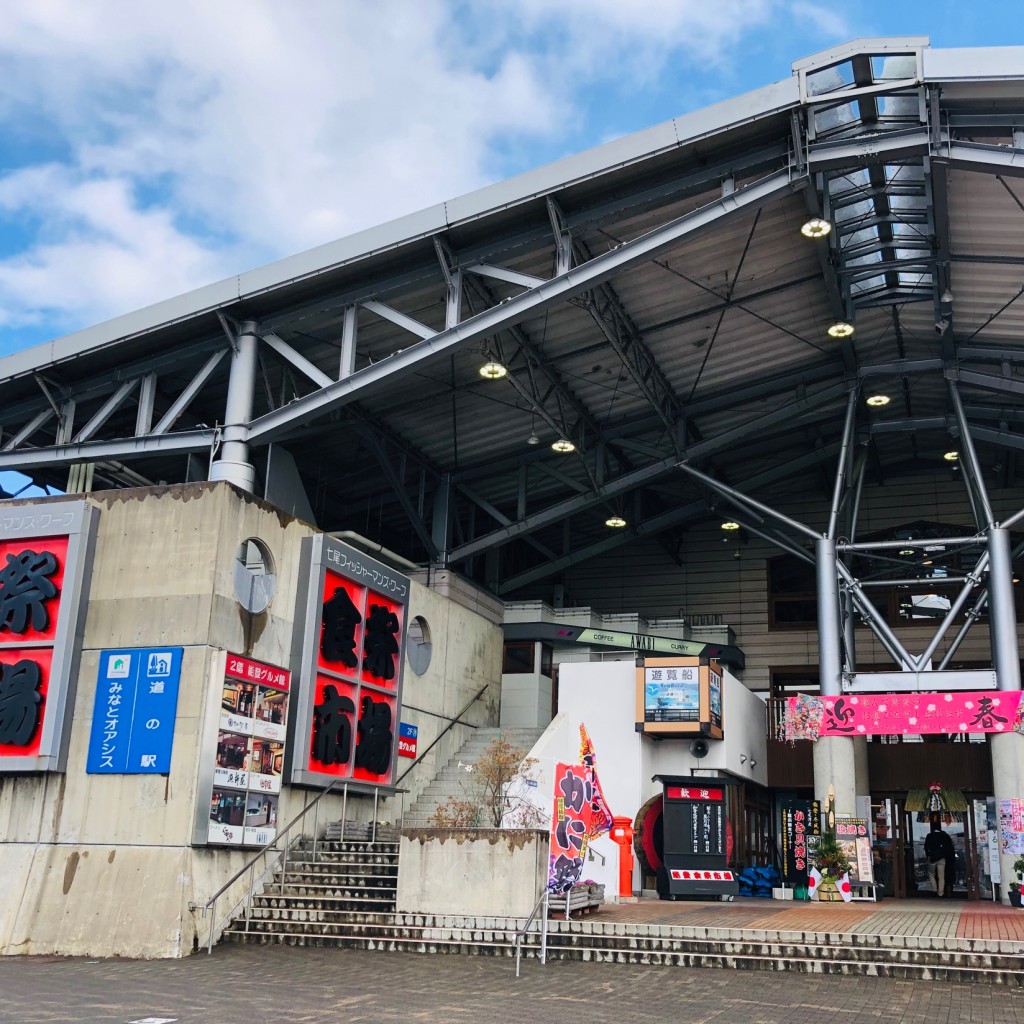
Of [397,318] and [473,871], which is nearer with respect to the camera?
[473,871]

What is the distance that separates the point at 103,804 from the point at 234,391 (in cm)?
695

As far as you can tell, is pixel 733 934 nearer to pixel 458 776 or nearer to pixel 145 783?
pixel 145 783

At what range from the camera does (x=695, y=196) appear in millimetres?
18281

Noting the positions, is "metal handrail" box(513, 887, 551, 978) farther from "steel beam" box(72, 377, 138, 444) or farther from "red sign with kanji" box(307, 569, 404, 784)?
"steel beam" box(72, 377, 138, 444)

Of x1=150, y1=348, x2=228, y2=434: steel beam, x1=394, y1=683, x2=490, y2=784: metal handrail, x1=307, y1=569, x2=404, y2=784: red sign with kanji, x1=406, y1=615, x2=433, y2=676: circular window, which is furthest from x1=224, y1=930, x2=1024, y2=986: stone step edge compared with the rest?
x1=150, y1=348, x2=228, y2=434: steel beam

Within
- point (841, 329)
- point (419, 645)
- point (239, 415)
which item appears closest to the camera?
point (239, 415)

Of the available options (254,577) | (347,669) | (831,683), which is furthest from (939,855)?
(254,577)

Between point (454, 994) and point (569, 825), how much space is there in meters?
4.75

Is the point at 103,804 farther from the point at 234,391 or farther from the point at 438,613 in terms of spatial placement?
the point at 438,613

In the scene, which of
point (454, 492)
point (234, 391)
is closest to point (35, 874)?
point (234, 391)

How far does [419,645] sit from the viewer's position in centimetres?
2227

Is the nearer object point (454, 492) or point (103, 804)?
point (103, 804)

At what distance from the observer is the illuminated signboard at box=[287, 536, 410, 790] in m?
17.3

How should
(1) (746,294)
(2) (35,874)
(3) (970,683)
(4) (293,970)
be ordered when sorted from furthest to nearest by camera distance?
(3) (970,683)
(1) (746,294)
(2) (35,874)
(4) (293,970)
